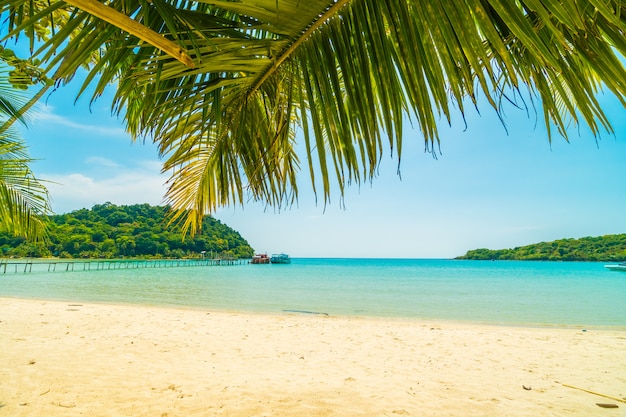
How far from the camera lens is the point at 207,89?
1163 millimetres

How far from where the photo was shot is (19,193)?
13.0ft

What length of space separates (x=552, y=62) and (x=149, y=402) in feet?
12.3

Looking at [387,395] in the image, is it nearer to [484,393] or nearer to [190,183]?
[484,393]

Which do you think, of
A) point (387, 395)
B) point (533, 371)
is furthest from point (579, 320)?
point (387, 395)

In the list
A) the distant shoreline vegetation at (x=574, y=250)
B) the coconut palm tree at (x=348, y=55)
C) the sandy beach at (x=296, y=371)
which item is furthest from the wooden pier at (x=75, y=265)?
the distant shoreline vegetation at (x=574, y=250)

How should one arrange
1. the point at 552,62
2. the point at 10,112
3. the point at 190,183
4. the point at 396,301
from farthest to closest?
1. the point at 396,301
2. the point at 10,112
3. the point at 190,183
4. the point at 552,62

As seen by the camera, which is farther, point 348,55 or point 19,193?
point 19,193

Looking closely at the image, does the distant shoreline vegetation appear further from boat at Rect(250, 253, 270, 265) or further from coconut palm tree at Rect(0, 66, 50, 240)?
coconut palm tree at Rect(0, 66, 50, 240)

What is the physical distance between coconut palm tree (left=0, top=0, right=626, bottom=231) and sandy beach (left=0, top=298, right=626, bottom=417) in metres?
2.83

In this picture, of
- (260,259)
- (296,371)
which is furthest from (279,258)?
(296,371)

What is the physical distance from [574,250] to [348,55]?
94889 mm

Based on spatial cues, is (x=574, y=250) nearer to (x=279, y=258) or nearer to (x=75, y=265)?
(x=279, y=258)

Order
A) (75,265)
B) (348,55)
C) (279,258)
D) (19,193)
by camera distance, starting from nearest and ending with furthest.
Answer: (348,55) → (19,193) → (75,265) → (279,258)

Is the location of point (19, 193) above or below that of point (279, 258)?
above
